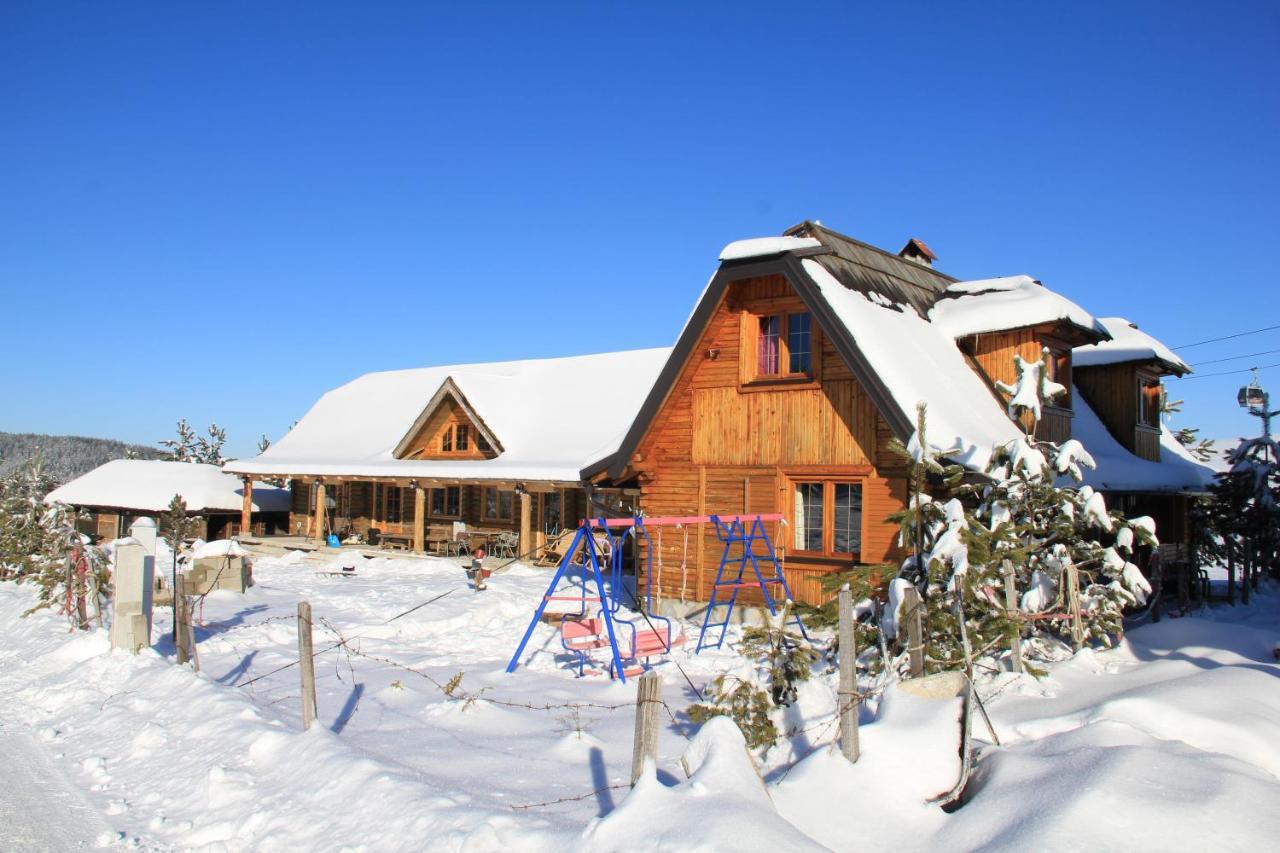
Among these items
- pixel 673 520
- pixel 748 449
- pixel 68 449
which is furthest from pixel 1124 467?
pixel 68 449

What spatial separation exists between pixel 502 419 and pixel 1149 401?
16.0 m

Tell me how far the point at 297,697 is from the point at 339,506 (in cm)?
2204

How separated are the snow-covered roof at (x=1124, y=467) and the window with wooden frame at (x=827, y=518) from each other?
402 centimetres

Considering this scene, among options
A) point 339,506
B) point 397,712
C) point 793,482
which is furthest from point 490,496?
point 397,712

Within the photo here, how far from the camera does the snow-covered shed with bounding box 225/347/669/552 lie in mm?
24719

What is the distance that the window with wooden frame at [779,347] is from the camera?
14.9 m

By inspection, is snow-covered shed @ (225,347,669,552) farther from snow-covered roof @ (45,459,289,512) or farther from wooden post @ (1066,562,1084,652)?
wooden post @ (1066,562,1084,652)

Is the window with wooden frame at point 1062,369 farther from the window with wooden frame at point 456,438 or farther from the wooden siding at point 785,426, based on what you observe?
the window with wooden frame at point 456,438

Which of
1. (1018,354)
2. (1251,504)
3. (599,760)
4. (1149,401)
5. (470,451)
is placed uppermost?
(1018,354)

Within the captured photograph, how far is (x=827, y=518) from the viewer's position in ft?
47.2

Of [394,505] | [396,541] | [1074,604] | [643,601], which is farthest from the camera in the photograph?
[394,505]

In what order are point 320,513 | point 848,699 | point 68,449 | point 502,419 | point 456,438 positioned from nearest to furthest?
point 848,699 < point 502,419 < point 456,438 < point 320,513 < point 68,449

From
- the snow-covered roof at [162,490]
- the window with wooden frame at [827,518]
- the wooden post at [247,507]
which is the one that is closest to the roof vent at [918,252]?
the window with wooden frame at [827,518]

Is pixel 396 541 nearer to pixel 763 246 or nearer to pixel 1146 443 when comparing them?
pixel 763 246
